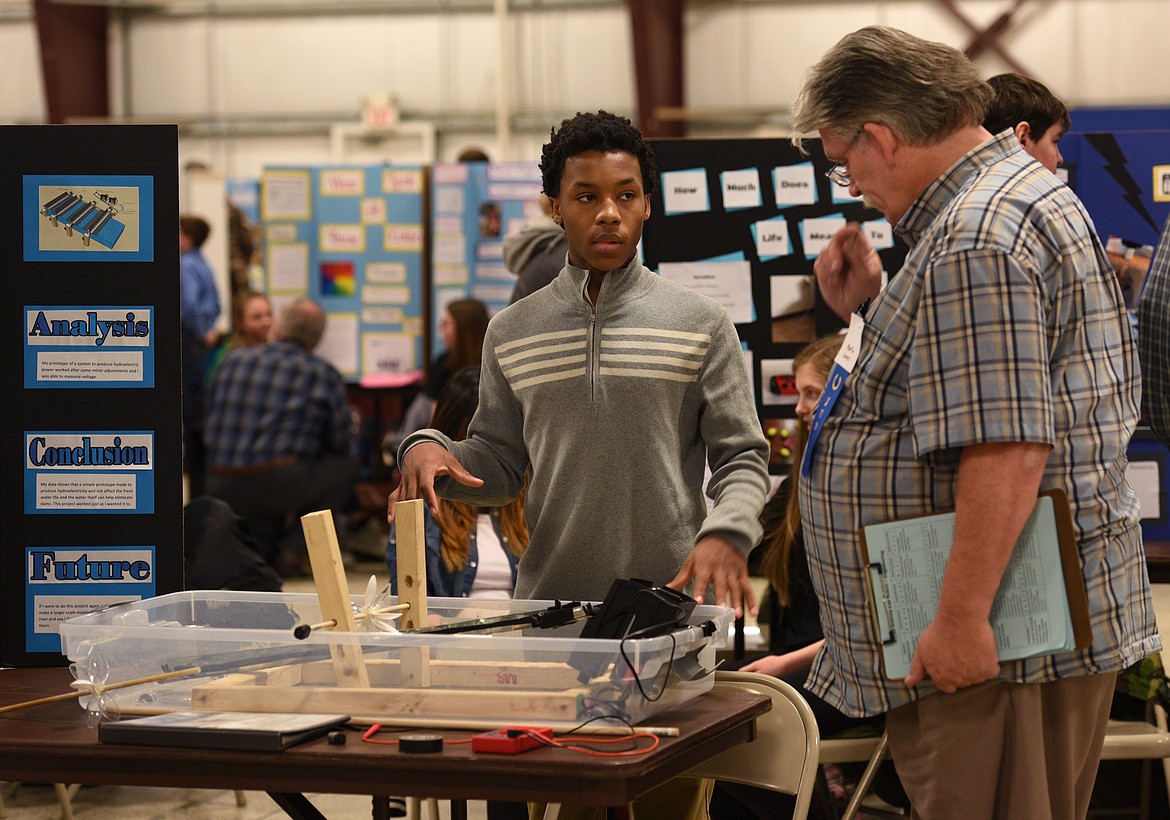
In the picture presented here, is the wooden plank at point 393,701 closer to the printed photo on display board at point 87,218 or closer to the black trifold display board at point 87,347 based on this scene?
the black trifold display board at point 87,347

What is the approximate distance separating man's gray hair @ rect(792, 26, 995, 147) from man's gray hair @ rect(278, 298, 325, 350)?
5.46 m

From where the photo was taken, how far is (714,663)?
73.5 inches

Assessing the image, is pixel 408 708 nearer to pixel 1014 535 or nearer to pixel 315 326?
pixel 1014 535

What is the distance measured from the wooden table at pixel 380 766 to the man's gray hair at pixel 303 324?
5235 mm

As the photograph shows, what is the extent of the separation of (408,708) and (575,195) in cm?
85

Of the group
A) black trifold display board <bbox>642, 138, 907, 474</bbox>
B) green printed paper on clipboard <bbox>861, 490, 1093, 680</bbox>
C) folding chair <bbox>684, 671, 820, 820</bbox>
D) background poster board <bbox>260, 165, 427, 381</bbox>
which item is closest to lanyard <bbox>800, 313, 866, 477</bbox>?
green printed paper on clipboard <bbox>861, 490, 1093, 680</bbox>

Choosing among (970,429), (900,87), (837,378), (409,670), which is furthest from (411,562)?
(900,87)

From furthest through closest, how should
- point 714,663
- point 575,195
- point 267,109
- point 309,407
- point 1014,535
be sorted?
point 267,109 < point 309,407 < point 575,195 < point 714,663 < point 1014,535

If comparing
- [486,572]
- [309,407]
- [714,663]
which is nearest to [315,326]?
[309,407]

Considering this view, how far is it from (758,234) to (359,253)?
15.4 feet

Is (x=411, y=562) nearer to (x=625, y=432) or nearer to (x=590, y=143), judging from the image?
(x=625, y=432)

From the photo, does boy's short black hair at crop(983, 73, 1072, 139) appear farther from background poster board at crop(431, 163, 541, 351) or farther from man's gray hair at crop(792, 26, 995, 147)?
background poster board at crop(431, 163, 541, 351)

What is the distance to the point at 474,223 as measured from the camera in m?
8.15

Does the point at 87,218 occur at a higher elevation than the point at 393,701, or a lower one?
higher
